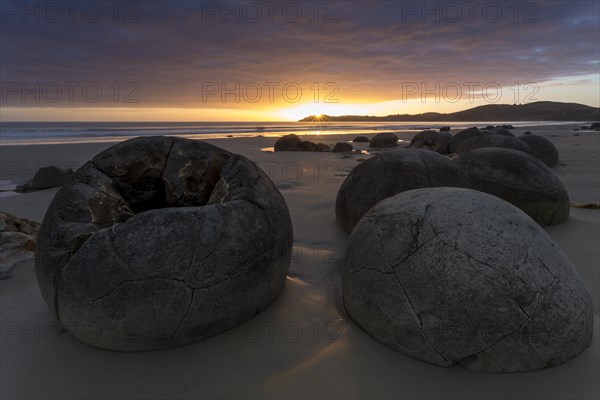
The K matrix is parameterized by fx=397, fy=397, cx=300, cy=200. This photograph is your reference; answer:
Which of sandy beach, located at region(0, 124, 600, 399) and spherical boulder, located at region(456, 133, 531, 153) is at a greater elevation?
spherical boulder, located at region(456, 133, 531, 153)

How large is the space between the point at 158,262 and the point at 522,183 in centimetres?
484

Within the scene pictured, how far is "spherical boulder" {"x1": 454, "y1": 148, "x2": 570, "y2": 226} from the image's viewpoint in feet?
17.5

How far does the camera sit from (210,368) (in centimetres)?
268

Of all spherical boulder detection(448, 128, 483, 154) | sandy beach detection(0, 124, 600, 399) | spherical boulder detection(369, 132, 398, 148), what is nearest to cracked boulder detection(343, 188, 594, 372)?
sandy beach detection(0, 124, 600, 399)

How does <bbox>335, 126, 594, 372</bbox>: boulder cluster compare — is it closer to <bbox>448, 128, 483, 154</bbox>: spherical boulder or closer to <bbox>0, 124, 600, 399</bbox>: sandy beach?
<bbox>0, 124, 600, 399</bbox>: sandy beach

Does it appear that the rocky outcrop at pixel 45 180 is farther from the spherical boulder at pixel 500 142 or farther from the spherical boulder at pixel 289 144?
the spherical boulder at pixel 289 144

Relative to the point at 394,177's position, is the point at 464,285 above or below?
below

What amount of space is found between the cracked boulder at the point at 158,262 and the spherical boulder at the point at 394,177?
178 centimetres

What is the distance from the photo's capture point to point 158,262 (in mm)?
2637

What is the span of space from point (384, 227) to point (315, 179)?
6807 millimetres

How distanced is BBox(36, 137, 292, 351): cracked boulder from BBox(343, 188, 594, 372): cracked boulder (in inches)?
33.2

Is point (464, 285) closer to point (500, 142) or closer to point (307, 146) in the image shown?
point (500, 142)

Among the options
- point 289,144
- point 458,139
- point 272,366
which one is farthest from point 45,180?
point 458,139

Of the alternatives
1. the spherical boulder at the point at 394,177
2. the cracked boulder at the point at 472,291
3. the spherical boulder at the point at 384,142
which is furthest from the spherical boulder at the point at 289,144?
the cracked boulder at the point at 472,291
